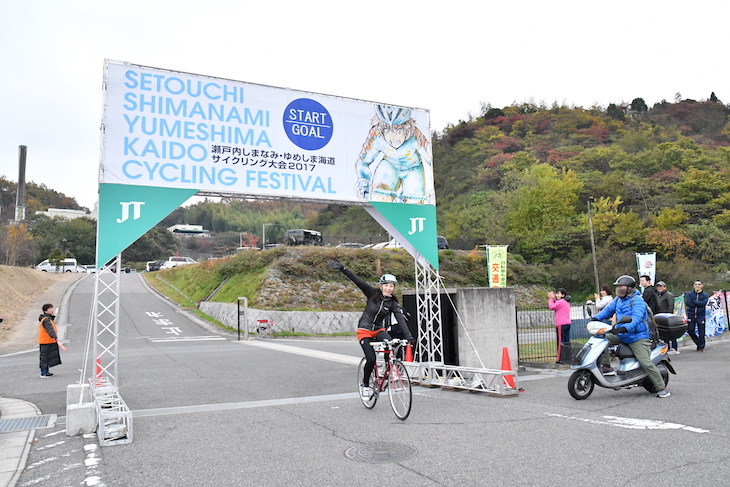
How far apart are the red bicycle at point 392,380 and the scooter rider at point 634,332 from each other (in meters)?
3.38

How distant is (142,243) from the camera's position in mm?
85938

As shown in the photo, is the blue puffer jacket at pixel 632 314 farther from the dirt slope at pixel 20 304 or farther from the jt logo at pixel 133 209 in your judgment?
the dirt slope at pixel 20 304

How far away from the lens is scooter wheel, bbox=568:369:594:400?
7.91m

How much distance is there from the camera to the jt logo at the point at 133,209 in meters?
8.27

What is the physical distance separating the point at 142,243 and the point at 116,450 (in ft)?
287

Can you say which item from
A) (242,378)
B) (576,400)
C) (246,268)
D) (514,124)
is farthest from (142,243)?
Answer: (576,400)

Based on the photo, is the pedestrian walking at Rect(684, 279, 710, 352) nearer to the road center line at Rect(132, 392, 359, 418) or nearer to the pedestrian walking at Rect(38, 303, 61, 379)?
the road center line at Rect(132, 392, 359, 418)

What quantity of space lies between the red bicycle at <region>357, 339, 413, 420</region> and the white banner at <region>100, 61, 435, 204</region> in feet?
12.5

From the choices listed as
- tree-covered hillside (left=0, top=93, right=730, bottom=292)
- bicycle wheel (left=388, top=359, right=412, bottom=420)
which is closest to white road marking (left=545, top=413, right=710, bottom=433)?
bicycle wheel (left=388, top=359, right=412, bottom=420)

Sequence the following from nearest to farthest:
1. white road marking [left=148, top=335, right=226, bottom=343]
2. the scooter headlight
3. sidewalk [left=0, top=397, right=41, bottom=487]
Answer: sidewalk [left=0, top=397, right=41, bottom=487] < the scooter headlight < white road marking [left=148, top=335, right=226, bottom=343]

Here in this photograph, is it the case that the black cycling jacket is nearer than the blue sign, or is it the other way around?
the black cycling jacket

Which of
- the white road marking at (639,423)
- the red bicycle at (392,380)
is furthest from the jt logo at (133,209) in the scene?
the white road marking at (639,423)

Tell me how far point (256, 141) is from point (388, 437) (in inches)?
235

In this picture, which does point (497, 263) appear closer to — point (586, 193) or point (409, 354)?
point (409, 354)
